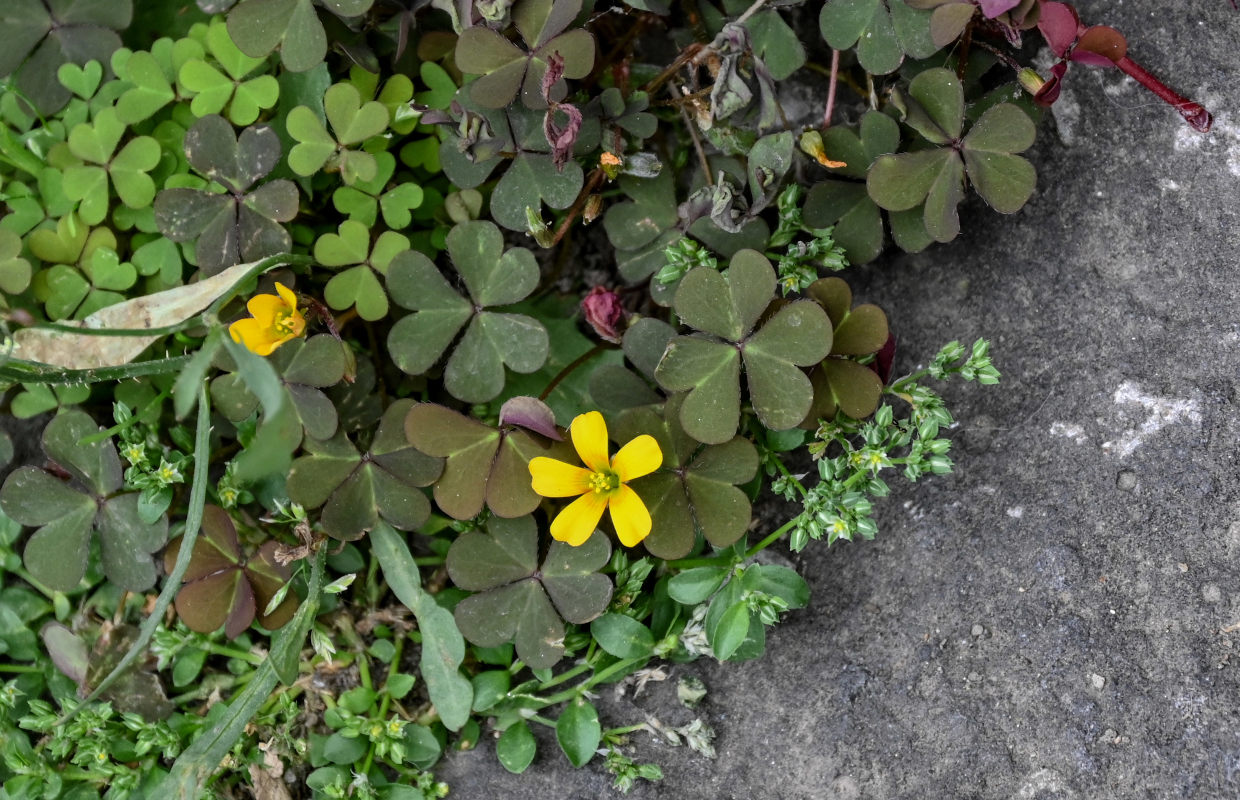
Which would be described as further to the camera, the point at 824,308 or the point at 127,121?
the point at 127,121

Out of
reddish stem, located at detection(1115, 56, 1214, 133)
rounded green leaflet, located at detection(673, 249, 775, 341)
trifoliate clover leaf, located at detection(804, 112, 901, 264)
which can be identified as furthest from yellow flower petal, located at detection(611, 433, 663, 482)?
reddish stem, located at detection(1115, 56, 1214, 133)

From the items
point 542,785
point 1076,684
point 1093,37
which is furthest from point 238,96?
point 1076,684

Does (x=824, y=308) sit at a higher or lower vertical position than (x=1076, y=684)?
higher

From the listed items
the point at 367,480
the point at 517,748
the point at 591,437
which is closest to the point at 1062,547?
the point at 591,437

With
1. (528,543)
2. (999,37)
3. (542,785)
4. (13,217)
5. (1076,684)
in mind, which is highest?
(999,37)

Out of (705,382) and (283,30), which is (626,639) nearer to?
(705,382)

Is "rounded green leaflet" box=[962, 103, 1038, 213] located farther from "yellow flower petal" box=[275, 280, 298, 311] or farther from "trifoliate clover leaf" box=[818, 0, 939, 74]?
"yellow flower petal" box=[275, 280, 298, 311]

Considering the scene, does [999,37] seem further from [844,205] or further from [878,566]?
[878,566]
